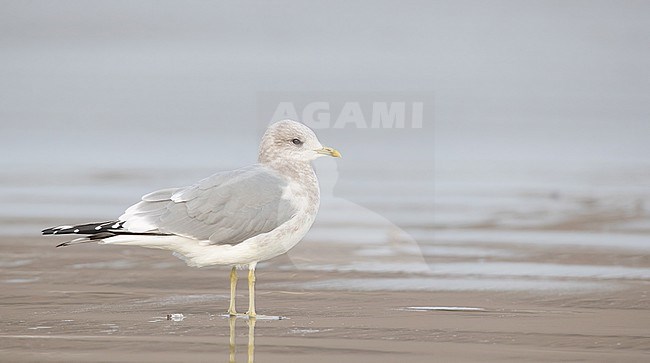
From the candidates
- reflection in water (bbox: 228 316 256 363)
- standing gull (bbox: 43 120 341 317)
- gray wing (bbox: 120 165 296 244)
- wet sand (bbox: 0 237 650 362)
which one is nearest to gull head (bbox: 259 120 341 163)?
standing gull (bbox: 43 120 341 317)

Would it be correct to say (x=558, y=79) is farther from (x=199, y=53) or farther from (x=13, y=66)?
(x=13, y=66)

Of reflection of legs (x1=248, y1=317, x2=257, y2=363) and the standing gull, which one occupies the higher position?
the standing gull

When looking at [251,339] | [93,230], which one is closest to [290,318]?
[251,339]

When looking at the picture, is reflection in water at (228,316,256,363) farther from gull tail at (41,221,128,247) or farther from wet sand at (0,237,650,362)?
gull tail at (41,221,128,247)

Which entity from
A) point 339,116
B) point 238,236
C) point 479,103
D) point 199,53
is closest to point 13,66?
point 199,53

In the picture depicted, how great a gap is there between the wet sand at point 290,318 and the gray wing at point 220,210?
359 mm

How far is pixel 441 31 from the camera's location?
14.4 m

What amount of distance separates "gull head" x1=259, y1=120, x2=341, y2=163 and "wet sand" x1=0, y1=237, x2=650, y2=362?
66 cm

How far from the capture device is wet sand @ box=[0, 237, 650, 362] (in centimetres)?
493

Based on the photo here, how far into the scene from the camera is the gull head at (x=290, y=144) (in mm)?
6160

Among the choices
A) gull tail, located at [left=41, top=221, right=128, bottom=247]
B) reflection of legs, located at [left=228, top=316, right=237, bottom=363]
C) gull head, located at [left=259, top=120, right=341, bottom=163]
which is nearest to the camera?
reflection of legs, located at [left=228, top=316, right=237, bottom=363]

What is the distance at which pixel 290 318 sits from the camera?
5.64 m

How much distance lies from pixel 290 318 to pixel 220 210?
1.92 feet

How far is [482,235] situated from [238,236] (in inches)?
93.0
